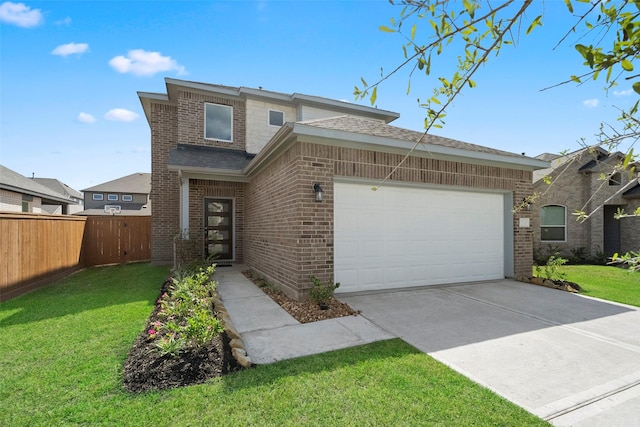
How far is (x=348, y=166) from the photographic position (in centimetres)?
616

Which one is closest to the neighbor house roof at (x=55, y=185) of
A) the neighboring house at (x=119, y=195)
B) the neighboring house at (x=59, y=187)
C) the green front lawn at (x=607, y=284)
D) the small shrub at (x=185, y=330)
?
the neighboring house at (x=59, y=187)

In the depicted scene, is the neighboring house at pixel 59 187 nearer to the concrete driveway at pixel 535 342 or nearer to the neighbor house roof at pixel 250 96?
the neighbor house roof at pixel 250 96

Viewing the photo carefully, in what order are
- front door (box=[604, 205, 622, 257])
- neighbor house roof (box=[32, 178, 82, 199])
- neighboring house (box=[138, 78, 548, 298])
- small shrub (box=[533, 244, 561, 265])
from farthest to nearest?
neighbor house roof (box=[32, 178, 82, 199]), front door (box=[604, 205, 622, 257]), small shrub (box=[533, 244, 561, 265]), neighboring house (box=[138, 78, 548, 298])

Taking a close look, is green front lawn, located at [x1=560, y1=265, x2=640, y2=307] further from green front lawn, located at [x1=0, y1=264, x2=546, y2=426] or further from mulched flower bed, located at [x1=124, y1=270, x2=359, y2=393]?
mulched flower bed, located at [x1=124, y1=270, x2=359, y2=393]

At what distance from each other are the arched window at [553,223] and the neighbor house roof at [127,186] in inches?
1538

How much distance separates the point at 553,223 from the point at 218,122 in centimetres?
1464

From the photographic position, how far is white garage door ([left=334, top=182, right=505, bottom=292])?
6387 millimetres

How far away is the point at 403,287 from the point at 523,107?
487 cm

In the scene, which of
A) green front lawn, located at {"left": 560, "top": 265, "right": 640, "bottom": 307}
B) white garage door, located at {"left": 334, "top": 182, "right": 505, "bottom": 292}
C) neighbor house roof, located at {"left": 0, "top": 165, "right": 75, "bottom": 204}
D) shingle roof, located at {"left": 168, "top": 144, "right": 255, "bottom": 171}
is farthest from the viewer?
neighbor house roof, located at {"left": 0, "top": 165, "right": 75, "bottom": 204}

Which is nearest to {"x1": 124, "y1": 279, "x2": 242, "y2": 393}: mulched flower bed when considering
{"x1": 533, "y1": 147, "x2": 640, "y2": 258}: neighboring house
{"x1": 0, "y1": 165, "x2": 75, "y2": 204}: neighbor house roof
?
{"x1": 533, "y1": 147, "x2": 640, "y2": 258}: neighboring house

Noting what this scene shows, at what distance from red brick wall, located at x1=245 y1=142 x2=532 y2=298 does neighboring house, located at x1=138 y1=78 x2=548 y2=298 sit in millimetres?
23

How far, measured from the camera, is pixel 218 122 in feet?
37.9

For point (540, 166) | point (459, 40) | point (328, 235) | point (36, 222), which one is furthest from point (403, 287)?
point (36, 222)

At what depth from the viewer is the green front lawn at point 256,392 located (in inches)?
97.1
